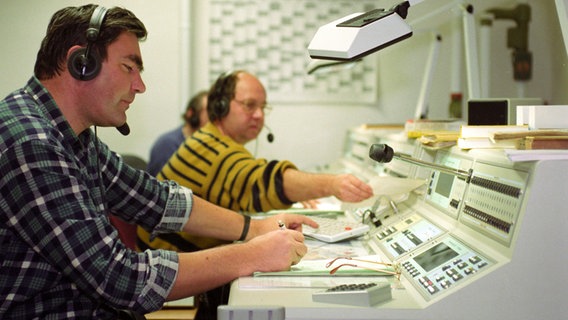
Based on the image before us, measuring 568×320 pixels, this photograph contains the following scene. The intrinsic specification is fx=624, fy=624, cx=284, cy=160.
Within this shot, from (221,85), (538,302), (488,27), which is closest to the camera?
(538,302)

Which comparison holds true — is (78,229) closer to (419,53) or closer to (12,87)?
(12,87)

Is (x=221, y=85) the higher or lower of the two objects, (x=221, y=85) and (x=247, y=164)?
the higher

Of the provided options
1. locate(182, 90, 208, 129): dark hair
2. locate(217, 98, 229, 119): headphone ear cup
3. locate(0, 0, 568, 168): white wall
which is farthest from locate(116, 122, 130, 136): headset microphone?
locate(182, 90, 208, 129): dark hair

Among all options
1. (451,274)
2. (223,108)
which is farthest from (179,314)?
(451,274)

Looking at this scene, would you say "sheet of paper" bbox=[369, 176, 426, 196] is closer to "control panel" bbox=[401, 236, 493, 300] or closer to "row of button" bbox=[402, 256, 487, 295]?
"control panel" bbox=[401, 236, 493, 300]

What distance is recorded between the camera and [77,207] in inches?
42.9

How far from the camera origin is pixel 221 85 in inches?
93.5

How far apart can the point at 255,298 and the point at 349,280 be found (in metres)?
0.22

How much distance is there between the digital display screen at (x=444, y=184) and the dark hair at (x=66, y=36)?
818 mm

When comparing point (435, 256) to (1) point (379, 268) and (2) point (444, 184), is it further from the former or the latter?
(2) point (444, 184)

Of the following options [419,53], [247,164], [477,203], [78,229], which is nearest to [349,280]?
[477,203]

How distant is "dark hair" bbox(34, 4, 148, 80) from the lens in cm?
125

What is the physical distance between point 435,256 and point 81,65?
79cm

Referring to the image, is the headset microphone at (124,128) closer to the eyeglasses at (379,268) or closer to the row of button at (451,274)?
the eyeglasses at (379,268)
